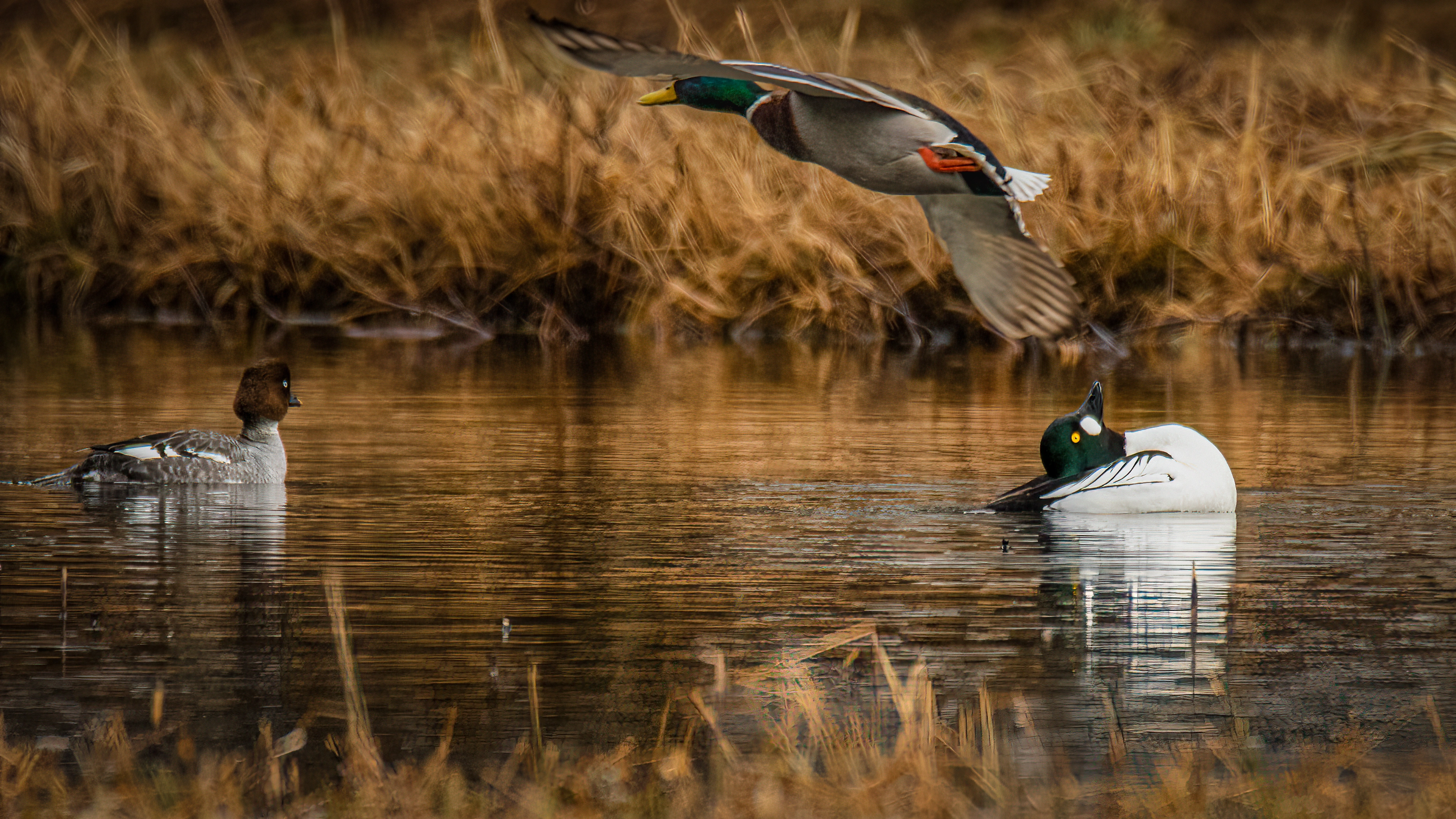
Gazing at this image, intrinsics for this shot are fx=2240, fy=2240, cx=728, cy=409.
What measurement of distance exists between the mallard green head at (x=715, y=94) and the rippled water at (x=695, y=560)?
4.99 feet

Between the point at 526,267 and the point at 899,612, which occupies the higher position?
the point at 526,267

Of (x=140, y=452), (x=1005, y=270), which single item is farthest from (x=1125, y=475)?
(x=140, y=452)

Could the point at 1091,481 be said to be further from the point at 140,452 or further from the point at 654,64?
the point at 140,452

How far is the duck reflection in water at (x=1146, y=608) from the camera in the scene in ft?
18.0

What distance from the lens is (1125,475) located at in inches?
346

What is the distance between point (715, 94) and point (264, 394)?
10.7 feet

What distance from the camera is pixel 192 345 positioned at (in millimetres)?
15977

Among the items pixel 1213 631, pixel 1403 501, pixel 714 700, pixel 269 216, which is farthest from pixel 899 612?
pixel 269 216

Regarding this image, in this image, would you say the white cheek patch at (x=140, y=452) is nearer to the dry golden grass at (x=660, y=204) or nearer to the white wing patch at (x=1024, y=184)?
the white wing patch at (x=1024, y=184)

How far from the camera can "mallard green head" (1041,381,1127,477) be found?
895 centimetres


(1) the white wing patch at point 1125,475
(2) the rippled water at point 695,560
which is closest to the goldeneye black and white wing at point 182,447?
Answer: (2) the rippled water at point 695,560

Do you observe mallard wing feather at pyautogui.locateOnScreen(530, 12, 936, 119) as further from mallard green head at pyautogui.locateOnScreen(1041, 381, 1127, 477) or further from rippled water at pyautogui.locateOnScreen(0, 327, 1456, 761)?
mallard green head at pyautogui.locateOnScreen(1041, 381, 1127, 477)

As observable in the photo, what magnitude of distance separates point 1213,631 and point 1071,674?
2.54ft

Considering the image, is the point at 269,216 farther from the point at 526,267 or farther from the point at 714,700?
the point at 714,700
